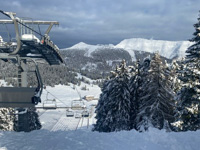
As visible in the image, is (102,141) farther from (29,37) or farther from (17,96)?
(29,37)

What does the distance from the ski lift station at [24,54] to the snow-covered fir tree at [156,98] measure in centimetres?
1256

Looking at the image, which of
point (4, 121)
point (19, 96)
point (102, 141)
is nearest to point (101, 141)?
point (102, 141)

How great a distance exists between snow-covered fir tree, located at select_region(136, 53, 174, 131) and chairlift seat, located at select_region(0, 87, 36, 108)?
42.7 ft

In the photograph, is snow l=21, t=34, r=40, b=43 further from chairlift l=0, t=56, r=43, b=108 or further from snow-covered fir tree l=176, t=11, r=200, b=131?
snow-covered fir tree l=176, t=11, r=200, b=131

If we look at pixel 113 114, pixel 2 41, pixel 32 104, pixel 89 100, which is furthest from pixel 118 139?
pixel 89 100

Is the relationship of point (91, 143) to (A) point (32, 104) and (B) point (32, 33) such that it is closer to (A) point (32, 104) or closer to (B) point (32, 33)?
(A) point (32, 104)

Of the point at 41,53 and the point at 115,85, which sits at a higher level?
the point at 41,53

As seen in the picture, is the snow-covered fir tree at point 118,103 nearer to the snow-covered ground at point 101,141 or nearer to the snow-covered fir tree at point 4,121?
the snow-covered ground at point 101,141

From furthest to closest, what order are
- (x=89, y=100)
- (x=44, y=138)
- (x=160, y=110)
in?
1. (x=89, y=100)
2. (x=160, y=110)
3. (x=44, y=138)

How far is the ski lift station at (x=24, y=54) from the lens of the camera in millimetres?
13133

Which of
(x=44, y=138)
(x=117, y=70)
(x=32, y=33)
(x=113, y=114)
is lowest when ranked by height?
(x=113, y=114)

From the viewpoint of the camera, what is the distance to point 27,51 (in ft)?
48.0

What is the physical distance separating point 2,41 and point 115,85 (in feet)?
50.1

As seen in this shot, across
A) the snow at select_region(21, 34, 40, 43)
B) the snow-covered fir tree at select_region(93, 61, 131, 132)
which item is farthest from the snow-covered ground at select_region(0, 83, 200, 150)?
the snow-covered fir tree at select_region(93, 61, 131, 132)
